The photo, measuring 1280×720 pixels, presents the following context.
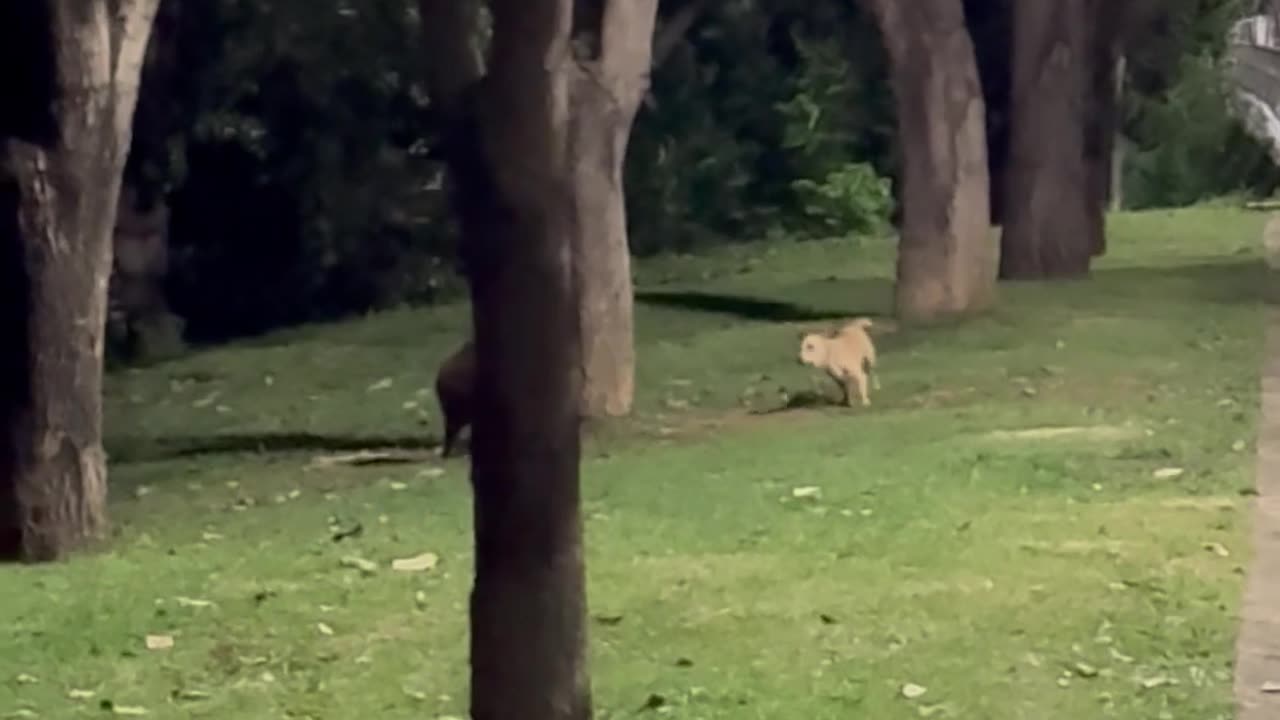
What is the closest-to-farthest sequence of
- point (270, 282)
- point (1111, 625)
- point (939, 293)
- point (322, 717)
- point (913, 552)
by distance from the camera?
point (322, 717)
point (1111, 625)
point (913, 552)
point (939, 293)
point (270, 282)

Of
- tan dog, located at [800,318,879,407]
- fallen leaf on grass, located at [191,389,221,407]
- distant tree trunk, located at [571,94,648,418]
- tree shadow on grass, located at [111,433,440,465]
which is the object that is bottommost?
fallen leaf on grass, located at [191,389,221,407]

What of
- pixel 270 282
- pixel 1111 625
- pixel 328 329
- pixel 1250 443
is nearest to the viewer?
pixel 1111 625

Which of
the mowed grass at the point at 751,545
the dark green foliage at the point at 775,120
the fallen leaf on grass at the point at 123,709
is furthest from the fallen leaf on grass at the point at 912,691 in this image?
the dark green foliage at the point at 775,120

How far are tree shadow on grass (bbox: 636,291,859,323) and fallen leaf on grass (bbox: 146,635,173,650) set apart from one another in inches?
463

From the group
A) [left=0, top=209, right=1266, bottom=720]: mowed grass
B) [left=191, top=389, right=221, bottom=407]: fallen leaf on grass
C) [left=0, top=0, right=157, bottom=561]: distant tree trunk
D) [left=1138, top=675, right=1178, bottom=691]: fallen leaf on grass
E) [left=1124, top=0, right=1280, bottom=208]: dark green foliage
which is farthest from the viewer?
[left=1124, top=0, right=1280, bottom=208]: dark green foliage

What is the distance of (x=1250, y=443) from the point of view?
463 inches

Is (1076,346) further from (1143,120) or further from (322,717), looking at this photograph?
(1143,120)

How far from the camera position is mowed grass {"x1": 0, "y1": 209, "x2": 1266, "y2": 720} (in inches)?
288

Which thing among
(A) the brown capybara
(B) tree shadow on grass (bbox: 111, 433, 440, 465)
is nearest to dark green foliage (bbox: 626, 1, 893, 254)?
(B) tree shadow on grass (bbox: 111, 433, 440, 465)

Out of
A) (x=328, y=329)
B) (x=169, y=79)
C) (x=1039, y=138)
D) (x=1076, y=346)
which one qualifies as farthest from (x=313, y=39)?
(x=1076, y=346)

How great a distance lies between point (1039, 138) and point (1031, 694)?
605 inches

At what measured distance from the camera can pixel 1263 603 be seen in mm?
8148

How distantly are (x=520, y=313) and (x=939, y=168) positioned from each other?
13913mm

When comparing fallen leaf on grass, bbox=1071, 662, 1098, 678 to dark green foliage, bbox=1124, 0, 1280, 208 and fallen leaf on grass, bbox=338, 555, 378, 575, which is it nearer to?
fallen leaf on grass, bbox=338, 555, 378, 575
